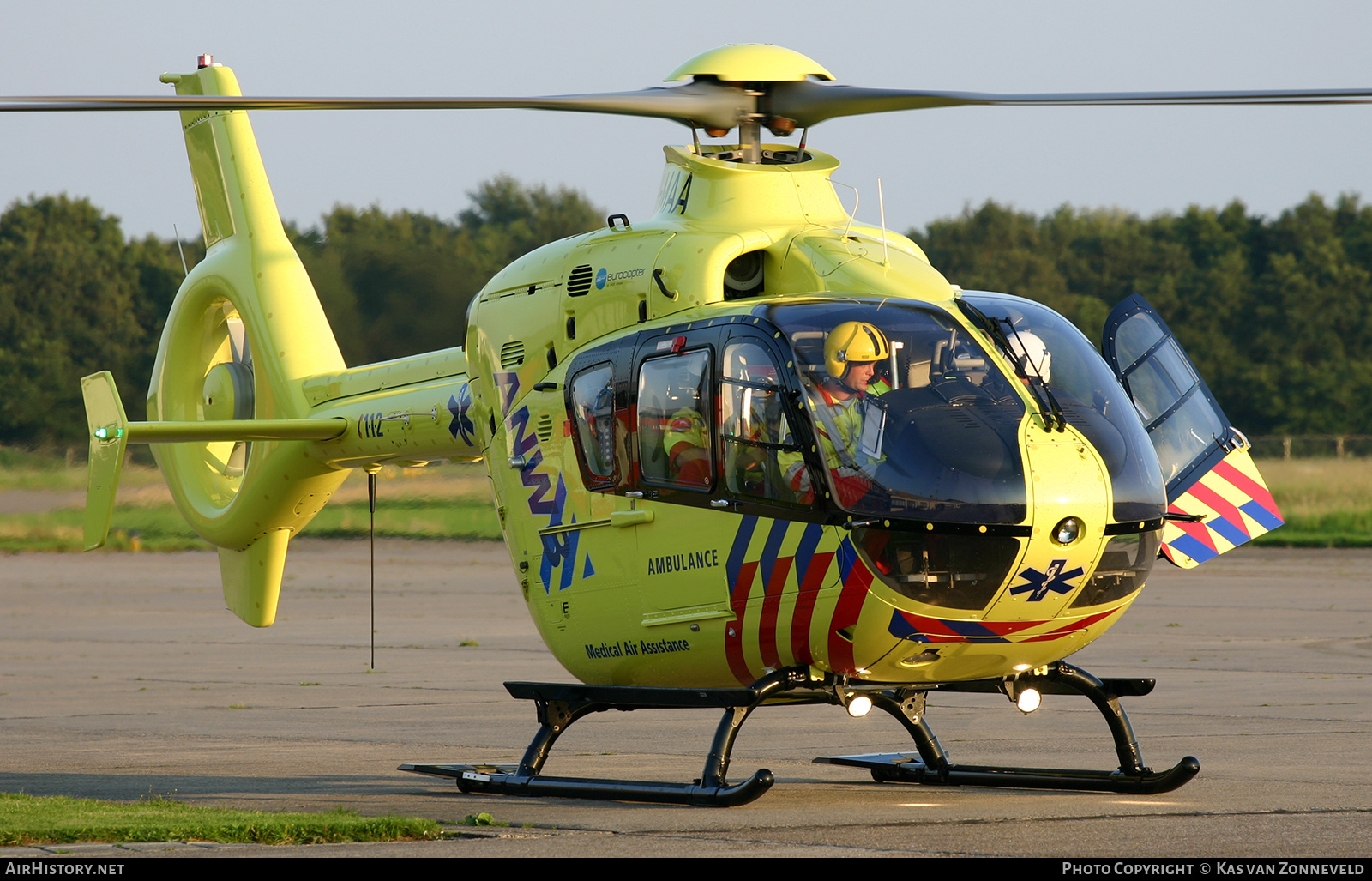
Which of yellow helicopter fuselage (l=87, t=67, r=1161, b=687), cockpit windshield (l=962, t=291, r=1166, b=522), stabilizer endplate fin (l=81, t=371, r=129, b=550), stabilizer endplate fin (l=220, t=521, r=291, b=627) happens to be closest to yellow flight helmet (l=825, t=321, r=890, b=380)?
yellow helicopter fuselage (l=87, t=67, r=1161, b=687)

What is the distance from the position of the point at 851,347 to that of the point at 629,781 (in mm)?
2769

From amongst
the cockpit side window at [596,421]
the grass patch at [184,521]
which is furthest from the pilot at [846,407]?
the grass patch at [184,521]

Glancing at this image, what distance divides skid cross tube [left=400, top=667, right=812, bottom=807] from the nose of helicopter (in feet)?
3.96

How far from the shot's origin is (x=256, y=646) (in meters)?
21.3

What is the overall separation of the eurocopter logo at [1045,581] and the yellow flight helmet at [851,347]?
127 centimetres

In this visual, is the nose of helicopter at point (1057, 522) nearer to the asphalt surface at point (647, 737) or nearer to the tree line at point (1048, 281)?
the asphalt surface at point (647, 737)

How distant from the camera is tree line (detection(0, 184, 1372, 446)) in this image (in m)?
40.7

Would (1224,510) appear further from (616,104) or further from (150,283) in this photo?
(150,283)

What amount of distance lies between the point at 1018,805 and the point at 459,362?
5.04 m

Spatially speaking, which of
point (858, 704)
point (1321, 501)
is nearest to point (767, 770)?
point (858, 704)

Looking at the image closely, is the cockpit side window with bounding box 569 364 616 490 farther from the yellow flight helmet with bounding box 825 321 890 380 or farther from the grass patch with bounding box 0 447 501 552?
the grass patch with bounding box 0 447 501 552

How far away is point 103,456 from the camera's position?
11258mm

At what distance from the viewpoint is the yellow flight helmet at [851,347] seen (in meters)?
8.37
